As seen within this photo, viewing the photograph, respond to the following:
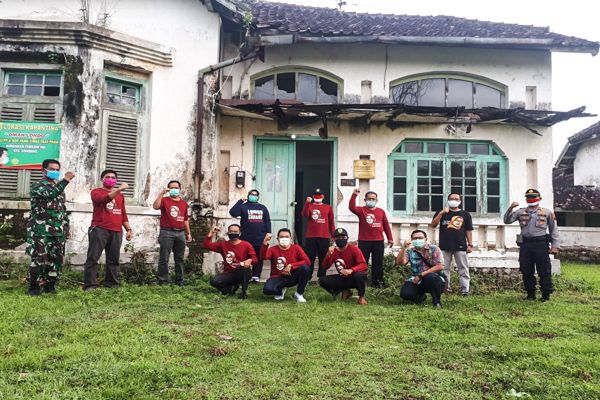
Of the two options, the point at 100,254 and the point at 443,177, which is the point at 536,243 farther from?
the point at 100,254

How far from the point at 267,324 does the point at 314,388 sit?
188 cm

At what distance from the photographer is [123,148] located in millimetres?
8016

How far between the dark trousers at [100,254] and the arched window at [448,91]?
6354 mm

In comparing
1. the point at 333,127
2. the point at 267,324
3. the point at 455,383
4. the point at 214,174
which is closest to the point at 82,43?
the point at 214,174

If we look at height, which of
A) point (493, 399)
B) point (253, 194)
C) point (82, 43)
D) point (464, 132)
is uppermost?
point (82, 43)

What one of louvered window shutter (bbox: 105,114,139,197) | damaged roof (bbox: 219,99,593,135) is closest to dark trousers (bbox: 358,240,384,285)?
damaged roof (bbox: 219,99,593,135)

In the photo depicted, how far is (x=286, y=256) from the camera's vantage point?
6.70 m

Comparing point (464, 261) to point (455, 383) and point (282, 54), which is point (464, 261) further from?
point (282, 54)

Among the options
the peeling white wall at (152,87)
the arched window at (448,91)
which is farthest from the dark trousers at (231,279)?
the arched window at (448,91)

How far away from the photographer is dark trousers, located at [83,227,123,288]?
259 inches

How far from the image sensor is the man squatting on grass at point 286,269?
6.54 metres

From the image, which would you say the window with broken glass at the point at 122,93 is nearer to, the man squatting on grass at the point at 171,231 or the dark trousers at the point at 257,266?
the man squatting on grass at the point at 171,231

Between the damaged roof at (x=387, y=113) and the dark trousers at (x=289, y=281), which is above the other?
the damaged roof at (x=387, y=113)

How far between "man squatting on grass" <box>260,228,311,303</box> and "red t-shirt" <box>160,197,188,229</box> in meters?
1.58
